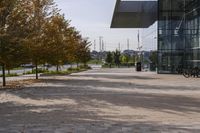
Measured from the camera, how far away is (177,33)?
48219mm

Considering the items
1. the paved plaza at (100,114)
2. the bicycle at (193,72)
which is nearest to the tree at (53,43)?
the bicycle at (193,72)

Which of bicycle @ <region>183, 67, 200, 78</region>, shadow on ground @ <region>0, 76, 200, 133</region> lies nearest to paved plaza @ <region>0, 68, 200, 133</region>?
shadow on ground @ <region>0, 76, 200, 133</region>

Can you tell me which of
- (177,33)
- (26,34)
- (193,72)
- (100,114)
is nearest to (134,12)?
(177,33)

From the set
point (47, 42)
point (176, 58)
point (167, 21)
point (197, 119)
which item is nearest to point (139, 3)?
point (167, 21)

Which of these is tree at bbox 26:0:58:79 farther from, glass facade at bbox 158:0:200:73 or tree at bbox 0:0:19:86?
glass facade at bbox 158:0:200:73

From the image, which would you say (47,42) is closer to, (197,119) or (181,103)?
(181,103)

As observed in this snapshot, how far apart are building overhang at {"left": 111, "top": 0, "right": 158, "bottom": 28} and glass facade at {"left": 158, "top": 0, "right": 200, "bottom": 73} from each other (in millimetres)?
2753

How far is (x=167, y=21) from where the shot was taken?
161 ft

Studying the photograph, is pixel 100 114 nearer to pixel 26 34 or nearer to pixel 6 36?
pixel 6 36

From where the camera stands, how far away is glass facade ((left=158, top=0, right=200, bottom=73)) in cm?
4612

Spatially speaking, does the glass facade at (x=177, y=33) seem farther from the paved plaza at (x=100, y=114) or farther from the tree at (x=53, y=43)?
the paved plaza at (x=100, y=114)

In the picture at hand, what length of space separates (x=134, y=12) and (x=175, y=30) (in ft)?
21.0

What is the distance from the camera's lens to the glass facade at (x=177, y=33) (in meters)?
46.1

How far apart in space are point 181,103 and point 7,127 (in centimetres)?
768
